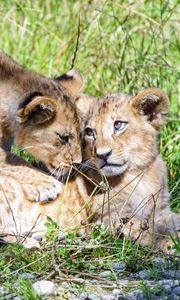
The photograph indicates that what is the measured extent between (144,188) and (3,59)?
1.63m

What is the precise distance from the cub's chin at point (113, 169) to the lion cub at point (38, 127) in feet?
1.08

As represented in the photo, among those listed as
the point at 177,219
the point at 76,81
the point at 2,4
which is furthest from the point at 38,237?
the point at 2,4

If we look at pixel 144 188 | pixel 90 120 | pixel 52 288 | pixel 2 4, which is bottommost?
pixel 52 288

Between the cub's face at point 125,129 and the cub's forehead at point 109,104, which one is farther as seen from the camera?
the cub's forehead at point 109,104

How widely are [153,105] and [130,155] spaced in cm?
42

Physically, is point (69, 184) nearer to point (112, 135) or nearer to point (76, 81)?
point (112, 135)

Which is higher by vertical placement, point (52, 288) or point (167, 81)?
point (167, 81)

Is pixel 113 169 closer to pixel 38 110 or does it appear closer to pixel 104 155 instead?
pixel 104 155

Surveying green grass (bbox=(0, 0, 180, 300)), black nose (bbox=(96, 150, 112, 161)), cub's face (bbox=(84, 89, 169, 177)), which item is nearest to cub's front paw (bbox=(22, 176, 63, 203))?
cub's face (bbox=(84, 89, 169, 177))

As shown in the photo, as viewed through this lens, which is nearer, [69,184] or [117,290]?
[117,290]

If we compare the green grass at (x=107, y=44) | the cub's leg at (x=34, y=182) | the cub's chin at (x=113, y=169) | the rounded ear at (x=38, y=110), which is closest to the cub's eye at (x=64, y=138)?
the rounded ear at (x=38, y=110)

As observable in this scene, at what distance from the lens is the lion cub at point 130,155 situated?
650 centimetres

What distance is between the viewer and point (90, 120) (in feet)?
22.1

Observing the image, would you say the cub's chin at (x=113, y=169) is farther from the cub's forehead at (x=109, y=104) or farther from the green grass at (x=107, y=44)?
the green grass at (x=107, y=44)
